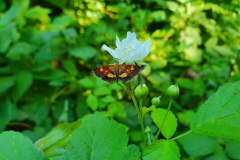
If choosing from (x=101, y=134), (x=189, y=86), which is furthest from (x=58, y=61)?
(x=101, y=134)

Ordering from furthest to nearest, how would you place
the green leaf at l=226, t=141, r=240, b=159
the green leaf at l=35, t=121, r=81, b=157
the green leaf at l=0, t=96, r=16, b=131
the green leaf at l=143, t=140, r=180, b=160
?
the green leaf at l=0, t=96, r=16, b=131 < the green leaf at l=226, t=141, r=240, b=159 < the green leaf at l=35, t=121, r=81, b=157 < the green leaf at l=143, t=140, r=180, b=160

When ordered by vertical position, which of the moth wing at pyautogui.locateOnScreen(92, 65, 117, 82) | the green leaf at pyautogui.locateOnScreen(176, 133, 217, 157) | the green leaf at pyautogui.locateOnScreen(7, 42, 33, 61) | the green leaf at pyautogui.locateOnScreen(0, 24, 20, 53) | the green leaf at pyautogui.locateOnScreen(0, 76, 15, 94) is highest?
the moth wing at pyautogui.locateOnScreen(92, 65, 117, 82)

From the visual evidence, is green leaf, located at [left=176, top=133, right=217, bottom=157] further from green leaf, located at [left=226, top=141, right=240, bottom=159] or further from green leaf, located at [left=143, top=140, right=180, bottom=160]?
green leaf, located at [left=143, top=140, right=180, bottom=160]

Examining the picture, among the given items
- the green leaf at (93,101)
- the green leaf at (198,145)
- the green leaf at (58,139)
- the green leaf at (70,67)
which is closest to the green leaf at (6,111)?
the green leaf at (70,67)

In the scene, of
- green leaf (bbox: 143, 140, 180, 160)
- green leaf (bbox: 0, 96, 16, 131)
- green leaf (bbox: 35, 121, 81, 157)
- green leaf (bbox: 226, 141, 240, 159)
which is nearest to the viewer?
green leaf (bbox: 143, 140, 180, 160)

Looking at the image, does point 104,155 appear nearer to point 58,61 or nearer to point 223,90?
point 223,90

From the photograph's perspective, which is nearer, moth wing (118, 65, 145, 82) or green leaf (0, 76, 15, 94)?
moth wing (118, 65, 145, 82)

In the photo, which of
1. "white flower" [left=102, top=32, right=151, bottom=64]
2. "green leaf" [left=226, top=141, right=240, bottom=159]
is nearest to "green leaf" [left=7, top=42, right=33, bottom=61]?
"green leaf" [left=226, top=141, right=240, bottom=159]
